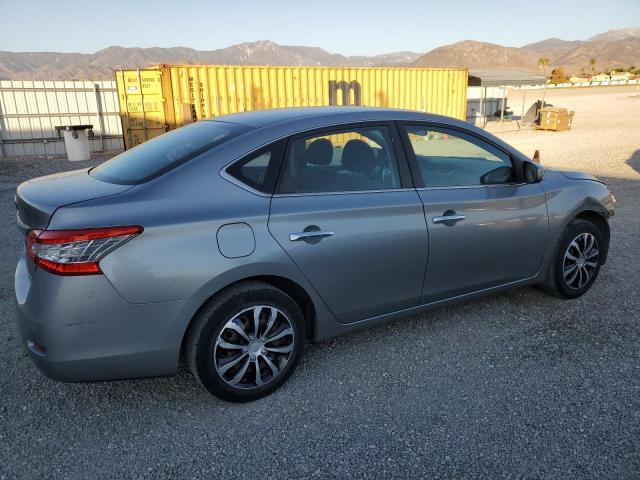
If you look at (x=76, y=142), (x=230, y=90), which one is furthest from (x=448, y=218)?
(x=76, y=142)

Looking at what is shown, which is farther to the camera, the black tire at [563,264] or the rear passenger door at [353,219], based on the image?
the black tire at [563,264]

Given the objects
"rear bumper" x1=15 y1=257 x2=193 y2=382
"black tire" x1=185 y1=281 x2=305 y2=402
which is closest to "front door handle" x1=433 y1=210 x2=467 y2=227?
"black tire" x1=185 y1=281 x2=305 y2=402

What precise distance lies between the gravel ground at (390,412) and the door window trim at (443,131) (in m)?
1.07

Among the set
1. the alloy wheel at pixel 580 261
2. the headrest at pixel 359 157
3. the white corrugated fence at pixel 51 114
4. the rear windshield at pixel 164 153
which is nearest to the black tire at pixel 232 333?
the rear windshield at pixel 164 153

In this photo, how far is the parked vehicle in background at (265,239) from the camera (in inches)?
97.7

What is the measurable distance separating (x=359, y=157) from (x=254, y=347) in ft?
4.45

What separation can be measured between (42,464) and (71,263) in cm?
99

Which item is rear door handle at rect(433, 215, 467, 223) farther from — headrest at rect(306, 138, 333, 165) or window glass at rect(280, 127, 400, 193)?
headrest at rect(306, 138, 333, 165)

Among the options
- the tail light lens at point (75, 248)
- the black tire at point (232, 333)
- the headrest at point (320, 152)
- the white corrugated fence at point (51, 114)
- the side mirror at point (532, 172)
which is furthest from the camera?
the white corrugated fence at point (51, 114)

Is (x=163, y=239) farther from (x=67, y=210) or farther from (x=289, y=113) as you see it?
(x=289, y=113)

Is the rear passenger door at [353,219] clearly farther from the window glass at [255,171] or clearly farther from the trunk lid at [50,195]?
the trunk lid at [50,195]

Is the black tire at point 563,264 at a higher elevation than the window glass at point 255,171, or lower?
lower

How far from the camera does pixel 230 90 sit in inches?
615

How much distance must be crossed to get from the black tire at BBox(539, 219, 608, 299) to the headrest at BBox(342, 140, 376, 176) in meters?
1.78
